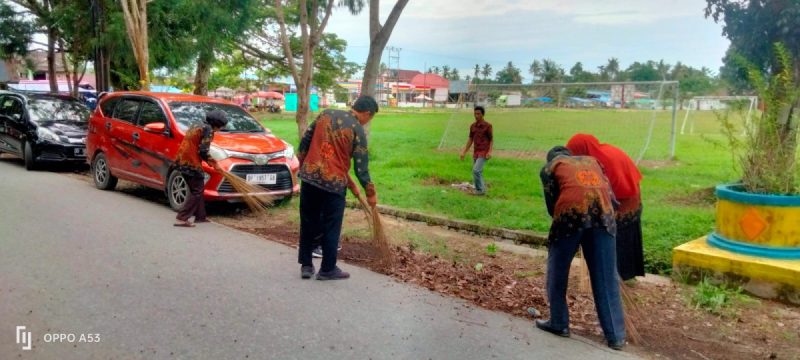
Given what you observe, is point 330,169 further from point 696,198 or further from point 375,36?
point 696,198

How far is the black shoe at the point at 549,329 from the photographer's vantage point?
420cm

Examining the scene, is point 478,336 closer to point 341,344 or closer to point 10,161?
point 341,344

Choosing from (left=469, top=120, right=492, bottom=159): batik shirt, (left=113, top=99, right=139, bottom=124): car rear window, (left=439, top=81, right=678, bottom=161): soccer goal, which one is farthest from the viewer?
(left=439, top=81, right=678, bottom=161): soccer goal

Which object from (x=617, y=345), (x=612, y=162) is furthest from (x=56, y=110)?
(x=617, y=345)

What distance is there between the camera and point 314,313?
4453 millimetres

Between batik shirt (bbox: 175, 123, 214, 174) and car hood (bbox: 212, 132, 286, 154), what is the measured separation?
625 mm

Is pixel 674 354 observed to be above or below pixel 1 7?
below

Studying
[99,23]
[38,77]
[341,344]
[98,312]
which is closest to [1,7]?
[99,23]

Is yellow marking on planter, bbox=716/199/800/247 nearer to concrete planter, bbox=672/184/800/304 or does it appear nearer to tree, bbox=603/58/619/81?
concrete planter, bbox=672/184/800/304

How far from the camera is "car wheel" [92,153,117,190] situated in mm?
9523

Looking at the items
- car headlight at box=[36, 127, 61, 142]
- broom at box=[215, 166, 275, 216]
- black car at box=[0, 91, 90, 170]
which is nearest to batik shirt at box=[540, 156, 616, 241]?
broom at box=[215, 166, 275, 216]

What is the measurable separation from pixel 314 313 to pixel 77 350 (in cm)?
154

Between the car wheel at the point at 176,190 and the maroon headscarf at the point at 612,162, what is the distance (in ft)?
17.7

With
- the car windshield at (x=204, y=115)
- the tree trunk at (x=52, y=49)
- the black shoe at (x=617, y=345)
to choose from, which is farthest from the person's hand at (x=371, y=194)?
the tree trunk at (x=52, y=49)
